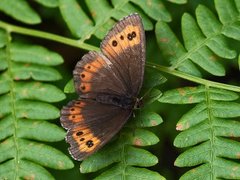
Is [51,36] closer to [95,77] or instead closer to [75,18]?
[75,18]

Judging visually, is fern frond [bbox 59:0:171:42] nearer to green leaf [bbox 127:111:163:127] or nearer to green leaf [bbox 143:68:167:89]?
green leaf [bbox 143:68:167:89]

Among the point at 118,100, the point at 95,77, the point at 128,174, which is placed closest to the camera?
the point at 128,174

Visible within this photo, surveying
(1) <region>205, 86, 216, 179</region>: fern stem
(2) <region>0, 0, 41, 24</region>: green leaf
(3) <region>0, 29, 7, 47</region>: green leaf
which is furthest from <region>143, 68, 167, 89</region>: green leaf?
(3) <region>0, 29, 7, 47</region>: green leaf

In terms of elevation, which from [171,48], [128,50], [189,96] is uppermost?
[171,48]

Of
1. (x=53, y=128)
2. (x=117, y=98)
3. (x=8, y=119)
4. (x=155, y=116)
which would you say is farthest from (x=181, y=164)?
(x=8, y=119)

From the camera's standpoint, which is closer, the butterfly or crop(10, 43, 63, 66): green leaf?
the butterfly

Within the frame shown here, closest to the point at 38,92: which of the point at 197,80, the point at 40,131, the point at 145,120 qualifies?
the point at 40,131
